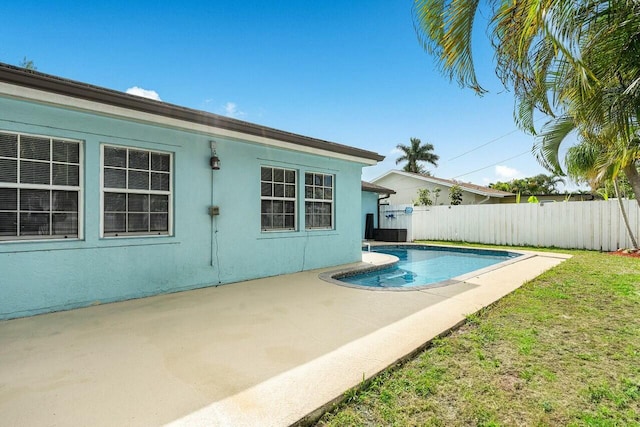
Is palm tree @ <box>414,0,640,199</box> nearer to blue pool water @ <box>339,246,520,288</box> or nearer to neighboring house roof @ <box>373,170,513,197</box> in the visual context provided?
blue pool water @ <box>339,246,520,288</box>

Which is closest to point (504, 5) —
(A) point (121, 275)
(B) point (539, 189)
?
(A) point (121, 275)

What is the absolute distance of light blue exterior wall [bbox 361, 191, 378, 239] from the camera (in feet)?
62.0

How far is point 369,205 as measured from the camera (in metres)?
19.3

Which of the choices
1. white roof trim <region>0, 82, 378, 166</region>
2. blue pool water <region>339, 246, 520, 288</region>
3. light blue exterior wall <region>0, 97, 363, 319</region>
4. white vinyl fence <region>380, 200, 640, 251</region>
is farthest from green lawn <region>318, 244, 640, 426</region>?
white vinyl fence <region>380, 200, 640, 251</region>

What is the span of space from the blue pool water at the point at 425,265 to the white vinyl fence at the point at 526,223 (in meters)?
2.98

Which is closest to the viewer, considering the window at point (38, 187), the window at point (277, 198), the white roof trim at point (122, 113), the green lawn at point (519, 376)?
the green lawn at point (519, 376)

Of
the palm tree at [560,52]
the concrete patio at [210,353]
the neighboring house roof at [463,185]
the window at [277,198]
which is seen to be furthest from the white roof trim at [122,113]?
the neighboring house roof at [463,185]

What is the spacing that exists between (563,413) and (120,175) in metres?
7.23

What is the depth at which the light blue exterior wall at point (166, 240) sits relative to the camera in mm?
5141

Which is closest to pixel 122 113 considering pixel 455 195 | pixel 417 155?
pixel 455 195

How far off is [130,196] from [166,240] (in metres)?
1.11

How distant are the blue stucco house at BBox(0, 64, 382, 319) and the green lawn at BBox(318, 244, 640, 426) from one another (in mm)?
5154

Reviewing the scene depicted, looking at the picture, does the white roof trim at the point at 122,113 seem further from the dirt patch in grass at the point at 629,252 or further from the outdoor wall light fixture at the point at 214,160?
the dirt patch in grass at the point at 629,252

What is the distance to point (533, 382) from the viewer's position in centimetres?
309
